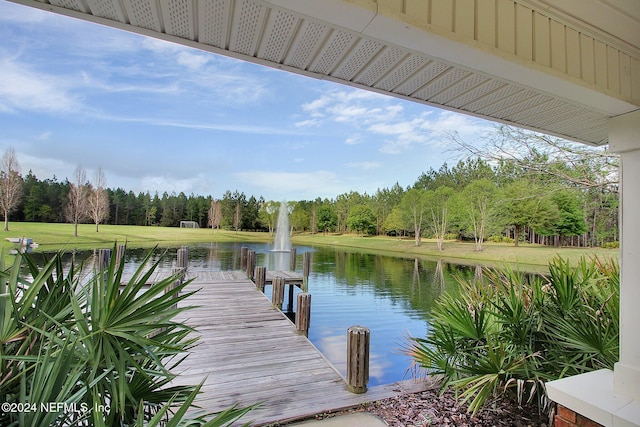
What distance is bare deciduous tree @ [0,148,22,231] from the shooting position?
16.4 meters

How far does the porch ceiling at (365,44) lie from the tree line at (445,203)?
11.8ft

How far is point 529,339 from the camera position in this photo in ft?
9.64

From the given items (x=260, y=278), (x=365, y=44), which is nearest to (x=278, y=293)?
(x=260, y=278)

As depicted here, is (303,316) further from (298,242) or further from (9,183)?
(298,242)

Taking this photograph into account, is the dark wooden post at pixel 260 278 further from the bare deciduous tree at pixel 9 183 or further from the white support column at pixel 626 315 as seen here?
the bare deciduous tree at pixel 9 183

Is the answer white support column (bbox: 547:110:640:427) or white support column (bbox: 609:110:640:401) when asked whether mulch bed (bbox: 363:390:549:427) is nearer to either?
white support column (bbox: 547:110:640:427)

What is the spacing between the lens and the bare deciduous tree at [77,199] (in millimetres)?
23453

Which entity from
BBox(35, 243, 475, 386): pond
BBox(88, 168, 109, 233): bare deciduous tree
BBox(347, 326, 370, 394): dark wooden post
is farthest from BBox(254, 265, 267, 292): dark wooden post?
BBox(88, 168, 109, 233): bare deciduous tree

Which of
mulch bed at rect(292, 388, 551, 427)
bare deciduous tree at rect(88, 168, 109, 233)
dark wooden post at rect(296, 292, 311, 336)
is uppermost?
bare deciduous tree at rect(88, 168, 109, 233)

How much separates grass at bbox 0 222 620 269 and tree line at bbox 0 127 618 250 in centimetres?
100

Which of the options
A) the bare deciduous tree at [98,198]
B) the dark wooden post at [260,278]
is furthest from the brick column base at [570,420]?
the bare deciduous tree at [98,198]

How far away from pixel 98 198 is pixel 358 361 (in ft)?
94.5

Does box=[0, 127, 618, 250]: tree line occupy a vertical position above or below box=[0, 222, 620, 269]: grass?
above

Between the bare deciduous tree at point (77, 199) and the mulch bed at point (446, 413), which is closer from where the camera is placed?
the mulch bed at point (446, 413)
